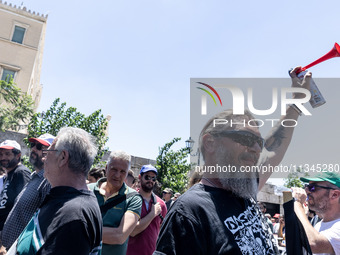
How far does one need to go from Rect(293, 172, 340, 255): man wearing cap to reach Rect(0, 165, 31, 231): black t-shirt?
3133 mm

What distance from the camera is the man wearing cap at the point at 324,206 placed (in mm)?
2762

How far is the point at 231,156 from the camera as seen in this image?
1.79m

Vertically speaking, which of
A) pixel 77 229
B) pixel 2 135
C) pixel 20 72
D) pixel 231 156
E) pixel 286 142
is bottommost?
pixel 77 229

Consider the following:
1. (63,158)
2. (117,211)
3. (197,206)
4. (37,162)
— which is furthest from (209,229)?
(37,162)

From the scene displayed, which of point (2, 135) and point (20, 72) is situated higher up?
point (20, 72)

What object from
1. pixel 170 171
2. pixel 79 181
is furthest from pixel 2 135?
pixel 79 181

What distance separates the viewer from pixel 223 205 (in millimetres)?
1631

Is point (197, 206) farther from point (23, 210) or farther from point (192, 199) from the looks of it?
point (23, 210)

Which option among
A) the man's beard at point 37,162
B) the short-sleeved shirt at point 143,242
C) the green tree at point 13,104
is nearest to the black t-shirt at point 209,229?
the man's beard at point 37,162

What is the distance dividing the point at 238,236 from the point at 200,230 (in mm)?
187

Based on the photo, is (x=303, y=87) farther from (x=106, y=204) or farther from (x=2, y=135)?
(x=2, y=135)

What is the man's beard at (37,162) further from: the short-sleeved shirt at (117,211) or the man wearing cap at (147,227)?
the man wearing cap at (147,227)

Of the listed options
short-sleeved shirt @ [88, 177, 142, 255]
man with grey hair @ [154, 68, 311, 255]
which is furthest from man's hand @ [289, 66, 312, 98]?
short-sleeved shirt @ [88, 177, 142, 255]

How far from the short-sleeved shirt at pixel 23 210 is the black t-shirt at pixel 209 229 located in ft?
5.34
